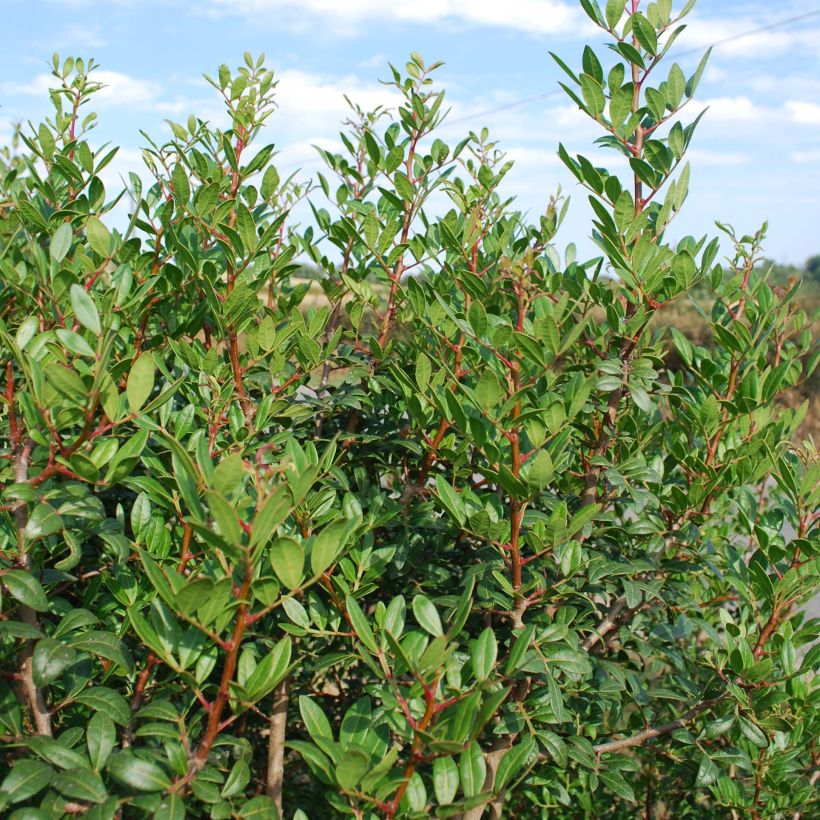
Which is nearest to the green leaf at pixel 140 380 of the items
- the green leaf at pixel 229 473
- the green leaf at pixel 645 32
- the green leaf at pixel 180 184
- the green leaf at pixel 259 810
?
the green leaf at pixel 229 473

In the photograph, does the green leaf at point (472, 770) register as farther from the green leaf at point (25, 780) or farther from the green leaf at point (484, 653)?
the green leaf at point (25, 780)

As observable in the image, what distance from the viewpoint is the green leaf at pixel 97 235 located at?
1.54 metres

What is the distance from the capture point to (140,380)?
1.17 meters

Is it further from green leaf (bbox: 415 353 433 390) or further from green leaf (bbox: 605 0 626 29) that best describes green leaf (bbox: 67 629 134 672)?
green leaf (bbox: 605 0 626 29)

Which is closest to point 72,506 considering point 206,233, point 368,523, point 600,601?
point 368,523

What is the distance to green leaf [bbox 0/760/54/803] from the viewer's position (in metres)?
1.04

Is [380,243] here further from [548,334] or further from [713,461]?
[713,461]

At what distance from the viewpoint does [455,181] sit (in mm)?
2260

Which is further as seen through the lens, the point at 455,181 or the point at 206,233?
the point at 455,181

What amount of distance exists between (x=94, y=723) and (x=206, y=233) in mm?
1038

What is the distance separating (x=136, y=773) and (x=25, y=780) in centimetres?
16

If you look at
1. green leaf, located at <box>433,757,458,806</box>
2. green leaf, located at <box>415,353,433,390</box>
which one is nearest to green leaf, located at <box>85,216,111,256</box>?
green leaf, located at <box>415,353,433,390</box>

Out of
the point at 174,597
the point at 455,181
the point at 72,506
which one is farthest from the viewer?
the point at 455,181

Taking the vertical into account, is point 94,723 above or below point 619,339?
below
